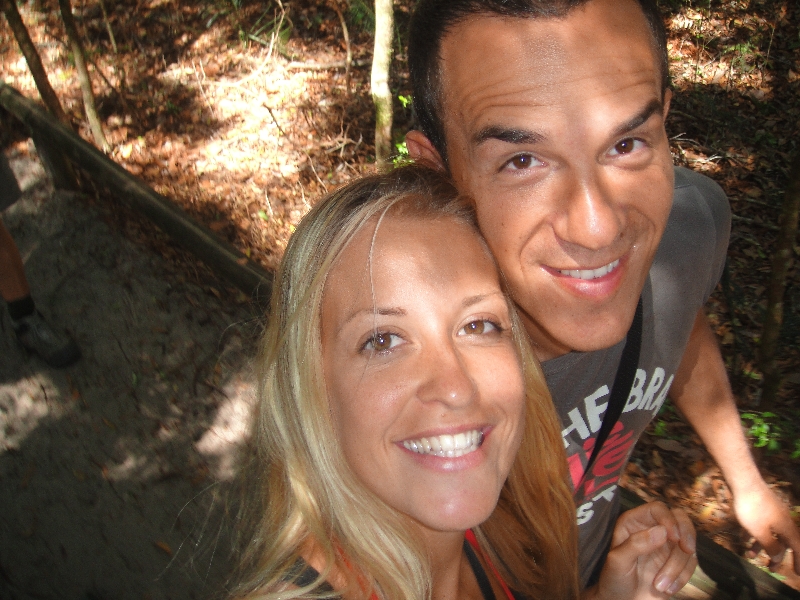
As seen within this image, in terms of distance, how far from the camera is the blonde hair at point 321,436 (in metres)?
1.66

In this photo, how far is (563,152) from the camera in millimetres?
1567

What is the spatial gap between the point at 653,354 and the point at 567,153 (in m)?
0.87

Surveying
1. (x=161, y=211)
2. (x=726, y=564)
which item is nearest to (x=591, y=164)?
(x=726, y=564)

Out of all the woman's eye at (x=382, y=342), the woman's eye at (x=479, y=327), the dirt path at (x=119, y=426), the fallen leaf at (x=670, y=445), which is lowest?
the fallen leaf at (x=670, y=445)

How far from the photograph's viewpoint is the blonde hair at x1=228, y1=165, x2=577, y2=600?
166cm

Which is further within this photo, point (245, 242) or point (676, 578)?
point (245, 242)

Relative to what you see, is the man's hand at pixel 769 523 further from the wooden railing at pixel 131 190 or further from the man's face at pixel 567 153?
the wooden railing at pixel 131 190

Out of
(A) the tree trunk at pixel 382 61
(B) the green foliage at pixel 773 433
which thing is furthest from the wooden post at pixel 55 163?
(B) the green foliage at pixel 773 433

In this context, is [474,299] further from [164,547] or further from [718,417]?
[164,547]

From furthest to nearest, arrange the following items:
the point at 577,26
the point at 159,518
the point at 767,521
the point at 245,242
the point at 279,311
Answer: the point at 245,242 → the point at 159,518 → the point at 767,521 → the point at 279,311 → the point at 577,26

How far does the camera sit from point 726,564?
249 cm

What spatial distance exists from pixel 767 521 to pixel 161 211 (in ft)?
12.3

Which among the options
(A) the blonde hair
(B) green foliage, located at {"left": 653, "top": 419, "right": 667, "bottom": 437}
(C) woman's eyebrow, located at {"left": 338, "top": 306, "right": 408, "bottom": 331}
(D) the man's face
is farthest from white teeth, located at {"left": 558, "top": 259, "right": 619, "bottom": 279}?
(B) green foliage, located at {"left": 653, "top": 419, "right": 667, "bottom": 437}

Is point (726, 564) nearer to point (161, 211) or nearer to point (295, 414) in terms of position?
point (295, 414)
